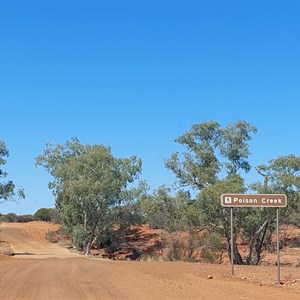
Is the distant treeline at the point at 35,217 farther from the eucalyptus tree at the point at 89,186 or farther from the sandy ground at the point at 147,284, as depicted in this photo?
the sandy ground at the point at 147,284

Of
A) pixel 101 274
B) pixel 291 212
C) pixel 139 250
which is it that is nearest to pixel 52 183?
pixel 139 250

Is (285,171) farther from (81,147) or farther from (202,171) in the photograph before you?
(81,147)

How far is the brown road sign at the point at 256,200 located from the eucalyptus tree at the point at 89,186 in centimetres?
2794

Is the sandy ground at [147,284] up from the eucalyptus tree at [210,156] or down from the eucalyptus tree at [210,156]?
down

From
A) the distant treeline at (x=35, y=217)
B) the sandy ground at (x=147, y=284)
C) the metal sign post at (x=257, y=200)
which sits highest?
the distant treeline at (x=35, y=217)

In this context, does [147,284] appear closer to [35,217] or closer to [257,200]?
[257,200]

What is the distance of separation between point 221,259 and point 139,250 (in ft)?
66.6

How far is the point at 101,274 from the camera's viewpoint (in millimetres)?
21000

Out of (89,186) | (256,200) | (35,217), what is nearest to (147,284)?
(256,200)

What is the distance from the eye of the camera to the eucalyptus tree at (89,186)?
162ft

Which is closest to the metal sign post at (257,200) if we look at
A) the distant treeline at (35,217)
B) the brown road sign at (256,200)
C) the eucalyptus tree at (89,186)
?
the brown road sign at (256,200)

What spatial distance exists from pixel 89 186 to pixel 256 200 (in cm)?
2889

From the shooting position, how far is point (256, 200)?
69.9ft

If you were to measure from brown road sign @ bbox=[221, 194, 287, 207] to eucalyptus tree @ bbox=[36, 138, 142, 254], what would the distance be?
91.7 feet
